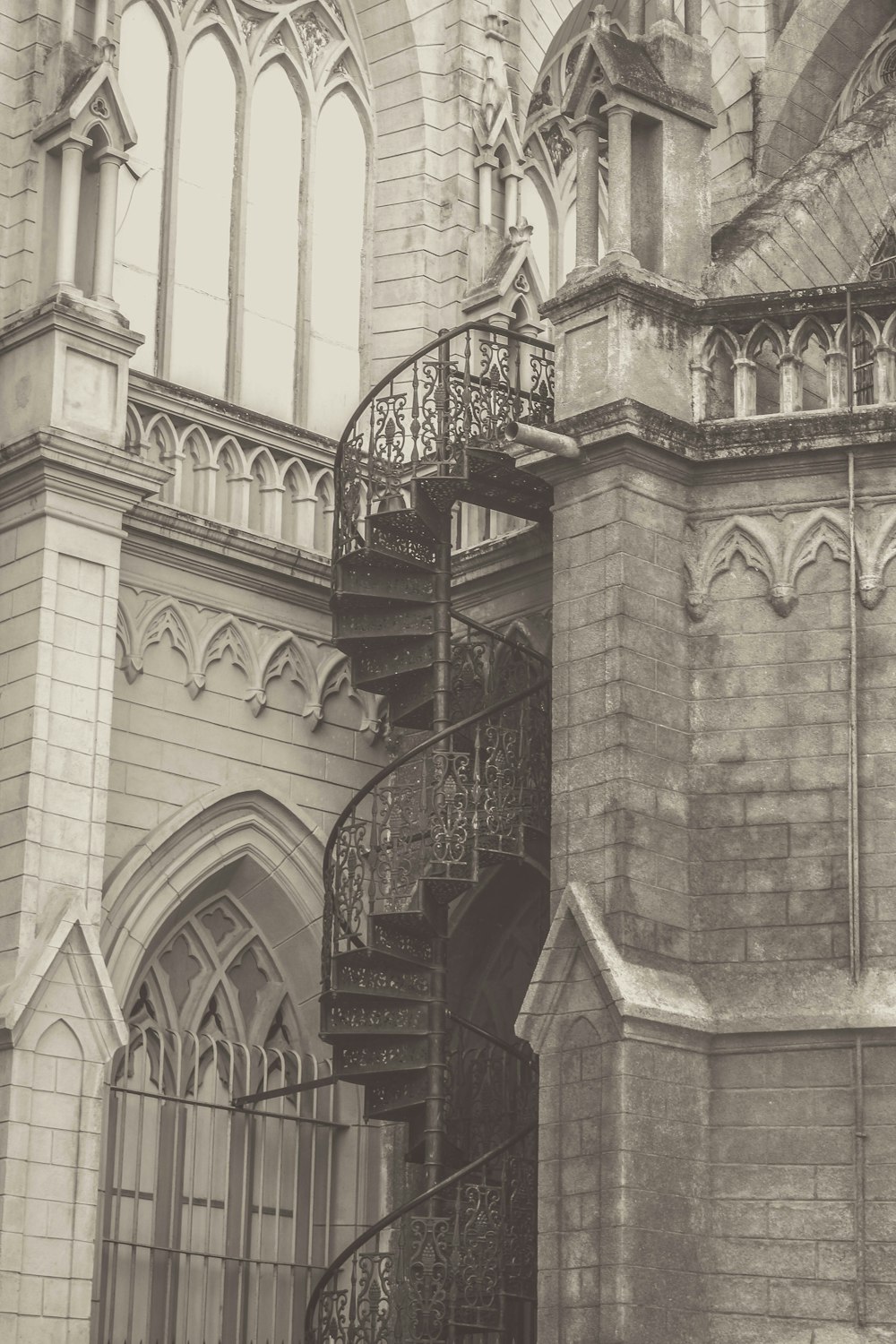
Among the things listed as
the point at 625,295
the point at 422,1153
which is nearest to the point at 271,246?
the point at 625,295

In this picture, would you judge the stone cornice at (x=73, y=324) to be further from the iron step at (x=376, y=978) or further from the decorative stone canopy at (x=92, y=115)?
the iron step at (x=376, y=978)

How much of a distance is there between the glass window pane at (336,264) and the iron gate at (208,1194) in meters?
5.10

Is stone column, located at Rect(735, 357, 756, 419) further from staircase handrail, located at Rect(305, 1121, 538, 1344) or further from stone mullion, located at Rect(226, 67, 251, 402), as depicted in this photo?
stone mullion, located at Rect(226, 67, 251, 402)

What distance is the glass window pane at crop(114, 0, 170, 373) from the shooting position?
18.3m

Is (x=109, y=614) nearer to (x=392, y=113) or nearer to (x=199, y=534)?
(x=199, y=534)

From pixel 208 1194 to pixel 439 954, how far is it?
2.40 meters

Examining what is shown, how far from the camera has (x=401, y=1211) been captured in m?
15.4

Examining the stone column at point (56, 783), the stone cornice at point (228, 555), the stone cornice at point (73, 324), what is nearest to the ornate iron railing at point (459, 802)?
the stone cornice at point (228, 555)

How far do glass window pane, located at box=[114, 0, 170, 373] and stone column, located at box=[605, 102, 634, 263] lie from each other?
4.05 meters

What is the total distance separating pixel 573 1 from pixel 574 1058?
11509 millimetres

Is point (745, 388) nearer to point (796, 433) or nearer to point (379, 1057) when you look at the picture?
point (796, 433)

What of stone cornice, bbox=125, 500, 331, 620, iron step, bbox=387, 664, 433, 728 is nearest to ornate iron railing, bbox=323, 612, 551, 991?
iron step, bbox=387, 664, 433, 728

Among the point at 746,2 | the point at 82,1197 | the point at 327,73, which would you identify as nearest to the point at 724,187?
the point at 746,2

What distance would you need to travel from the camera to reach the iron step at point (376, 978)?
16.2 metres
